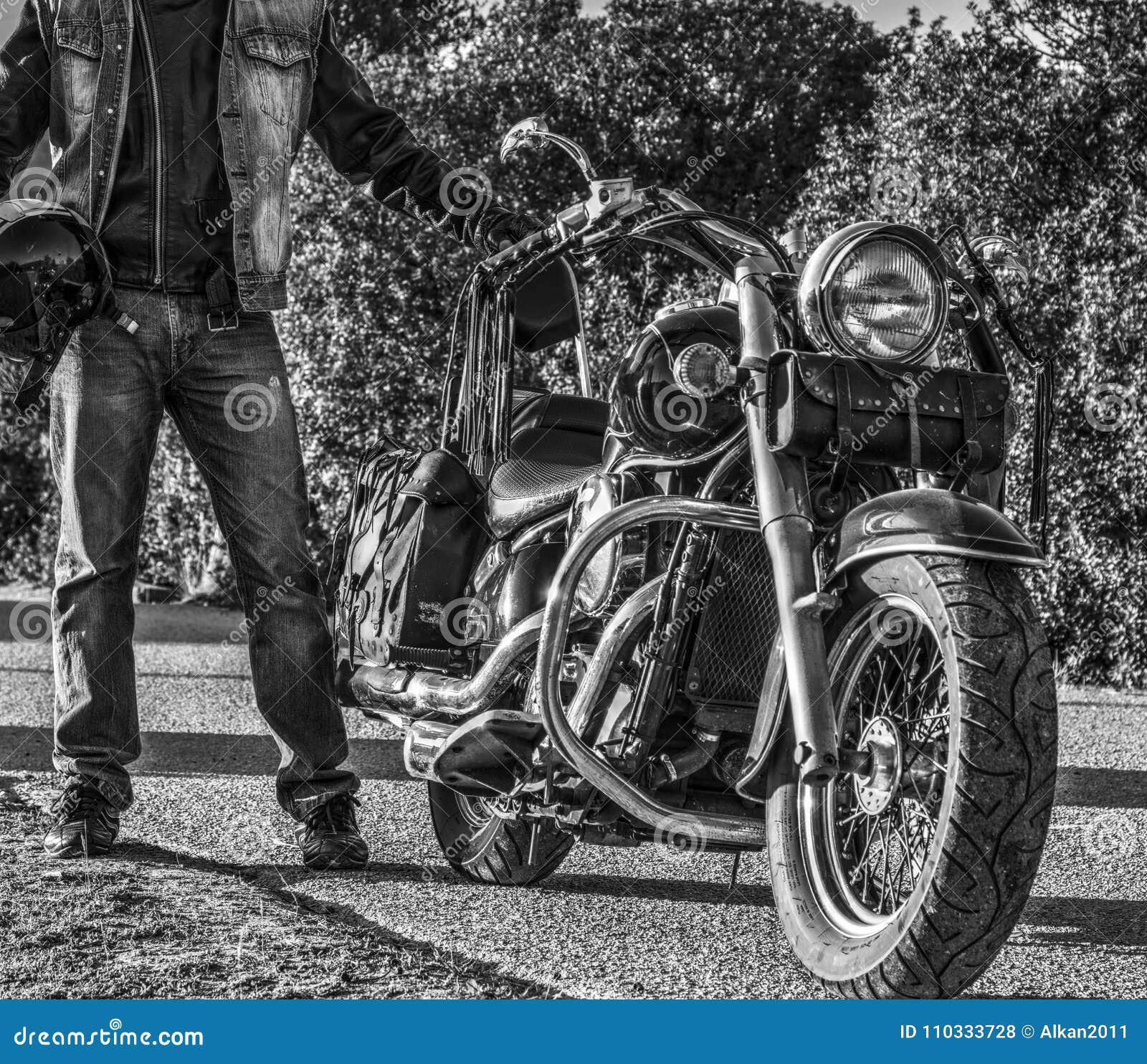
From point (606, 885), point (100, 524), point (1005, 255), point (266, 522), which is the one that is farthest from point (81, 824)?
point (1005, 255)

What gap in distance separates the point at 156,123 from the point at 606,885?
2168mm

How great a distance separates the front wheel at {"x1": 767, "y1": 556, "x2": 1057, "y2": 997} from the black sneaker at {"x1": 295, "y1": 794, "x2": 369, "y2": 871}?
4.48ft

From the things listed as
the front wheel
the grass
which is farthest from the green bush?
the grass

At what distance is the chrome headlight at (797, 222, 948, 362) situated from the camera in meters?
2.57

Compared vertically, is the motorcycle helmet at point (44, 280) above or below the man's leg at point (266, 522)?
above

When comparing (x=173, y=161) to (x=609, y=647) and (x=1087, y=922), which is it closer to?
(x=609, y=647)

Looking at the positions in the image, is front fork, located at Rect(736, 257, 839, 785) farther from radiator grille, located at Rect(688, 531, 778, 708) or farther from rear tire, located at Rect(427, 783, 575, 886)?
rear tire, located at Rect(427, 783, 575, 886)

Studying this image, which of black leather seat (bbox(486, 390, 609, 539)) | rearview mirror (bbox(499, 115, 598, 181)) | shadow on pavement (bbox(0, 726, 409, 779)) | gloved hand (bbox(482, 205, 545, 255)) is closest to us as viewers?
rearview mirror (bbox(499, 115, 598, 181))

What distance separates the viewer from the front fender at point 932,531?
2.37 metres

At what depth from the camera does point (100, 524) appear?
370cm

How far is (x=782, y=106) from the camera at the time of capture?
1283cm

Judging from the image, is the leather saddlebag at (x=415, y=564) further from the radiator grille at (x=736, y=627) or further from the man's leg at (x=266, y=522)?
the radiator grille at (x=736, y=627)

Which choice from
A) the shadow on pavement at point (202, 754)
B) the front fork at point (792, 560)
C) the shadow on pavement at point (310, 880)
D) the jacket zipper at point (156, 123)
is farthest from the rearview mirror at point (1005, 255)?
the shadow on pavement at point (202, 754)

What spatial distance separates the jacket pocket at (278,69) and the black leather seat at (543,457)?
95 centimetres
